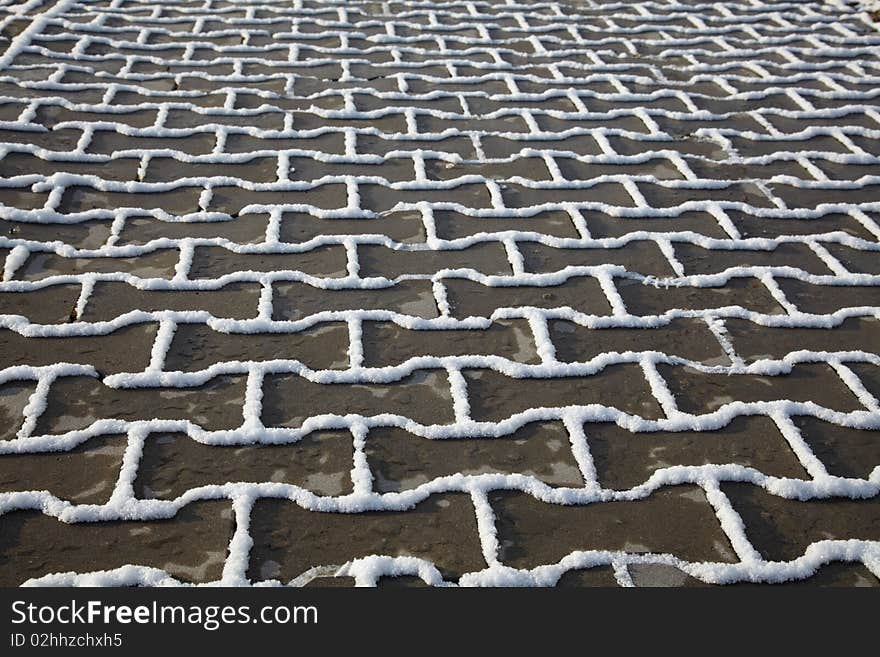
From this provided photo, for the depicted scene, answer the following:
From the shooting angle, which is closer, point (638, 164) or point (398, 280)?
point (398, 280)

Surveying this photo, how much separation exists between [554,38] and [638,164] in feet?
4.22

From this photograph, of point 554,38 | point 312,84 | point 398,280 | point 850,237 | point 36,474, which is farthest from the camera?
point 554,38

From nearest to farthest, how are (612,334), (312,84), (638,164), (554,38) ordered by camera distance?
(612,334)
(638,164)
(312,84)
(554,38)

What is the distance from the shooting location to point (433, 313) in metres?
2.20

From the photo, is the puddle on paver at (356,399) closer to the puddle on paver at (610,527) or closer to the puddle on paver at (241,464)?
the puddle on paver at (241,464)

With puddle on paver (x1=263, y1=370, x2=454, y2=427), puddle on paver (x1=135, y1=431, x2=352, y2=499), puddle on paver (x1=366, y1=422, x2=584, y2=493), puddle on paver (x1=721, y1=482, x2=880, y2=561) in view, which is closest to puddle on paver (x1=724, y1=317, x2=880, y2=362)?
puddle on paver (x1=721, y1=482, x2=880, y2=561)

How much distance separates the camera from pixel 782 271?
2.41 metres

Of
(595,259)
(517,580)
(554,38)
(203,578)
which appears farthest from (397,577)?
(554,38)

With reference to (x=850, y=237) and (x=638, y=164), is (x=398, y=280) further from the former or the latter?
(x=850, y=237)

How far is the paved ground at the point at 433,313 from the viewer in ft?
5.32

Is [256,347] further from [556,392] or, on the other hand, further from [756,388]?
[756,388]

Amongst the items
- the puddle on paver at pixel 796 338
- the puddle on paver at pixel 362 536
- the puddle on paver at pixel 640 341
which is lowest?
the puddle on paver at pixel 362 536

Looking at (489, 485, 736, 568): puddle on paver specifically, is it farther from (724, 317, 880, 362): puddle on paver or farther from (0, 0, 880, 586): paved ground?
(724, 317, 880, 362): puddle on paver

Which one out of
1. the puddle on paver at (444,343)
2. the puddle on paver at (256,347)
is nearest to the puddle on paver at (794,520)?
the puddle on paver at (444,343)
